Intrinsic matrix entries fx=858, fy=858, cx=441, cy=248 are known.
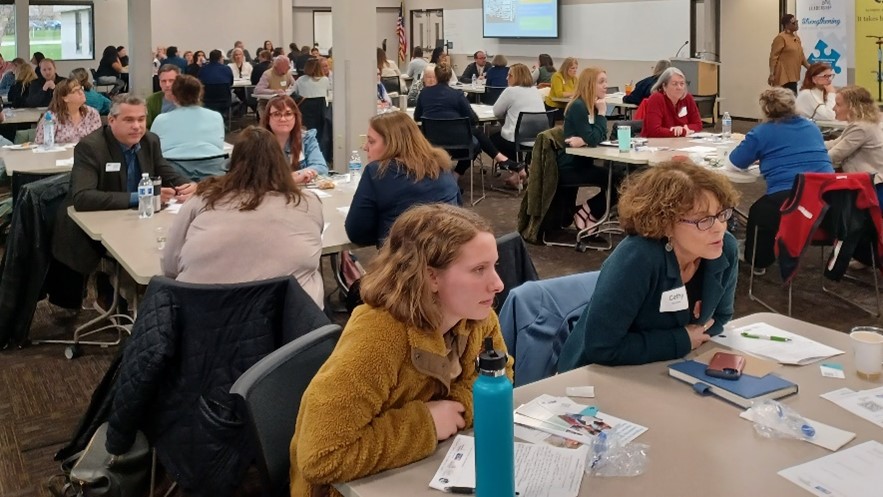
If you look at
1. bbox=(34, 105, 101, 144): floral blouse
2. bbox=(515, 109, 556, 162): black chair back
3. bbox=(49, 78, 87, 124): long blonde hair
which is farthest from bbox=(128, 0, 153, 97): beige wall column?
bbox=(515, 109, 556, 162): black chair back

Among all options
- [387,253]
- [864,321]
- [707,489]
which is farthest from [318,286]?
[864,321]

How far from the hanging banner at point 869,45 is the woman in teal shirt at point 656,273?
9671 millimetres

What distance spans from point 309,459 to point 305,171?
343 cm

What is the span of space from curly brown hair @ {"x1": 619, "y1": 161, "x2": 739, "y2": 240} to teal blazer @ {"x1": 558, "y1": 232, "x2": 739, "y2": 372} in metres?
0.04

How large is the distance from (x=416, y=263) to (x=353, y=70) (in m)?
5.06

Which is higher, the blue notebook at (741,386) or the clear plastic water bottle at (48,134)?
the clear plastic water bottle at (48,134)

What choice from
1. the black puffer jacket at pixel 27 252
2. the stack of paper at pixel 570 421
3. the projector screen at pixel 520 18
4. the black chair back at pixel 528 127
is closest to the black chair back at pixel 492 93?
the black chair back at pixel 528 127

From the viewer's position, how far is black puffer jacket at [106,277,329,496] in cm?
241

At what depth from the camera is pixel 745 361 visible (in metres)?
2.14

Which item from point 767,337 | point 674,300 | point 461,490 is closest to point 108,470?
point 461,490

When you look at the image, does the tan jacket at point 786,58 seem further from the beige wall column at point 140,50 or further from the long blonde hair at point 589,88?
the beige wall column at point 140,50

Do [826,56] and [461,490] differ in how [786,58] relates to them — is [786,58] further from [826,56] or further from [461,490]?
[461,490]

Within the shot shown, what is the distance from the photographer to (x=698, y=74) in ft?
38.6

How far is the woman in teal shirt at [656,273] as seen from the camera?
2.16 meters
